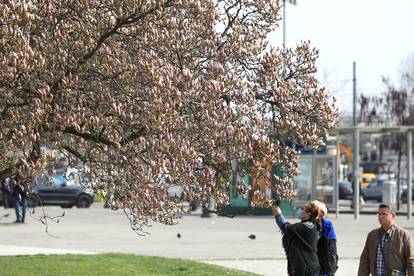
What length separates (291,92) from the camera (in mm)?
11320

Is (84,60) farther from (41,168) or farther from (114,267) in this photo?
(114,267)

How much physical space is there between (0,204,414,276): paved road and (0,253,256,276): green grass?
4.40ft

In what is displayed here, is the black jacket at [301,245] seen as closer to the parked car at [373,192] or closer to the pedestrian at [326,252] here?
the pedestrian at [326,252]

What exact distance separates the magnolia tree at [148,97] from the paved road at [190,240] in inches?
252

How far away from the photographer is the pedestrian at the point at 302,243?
10070 millimetres

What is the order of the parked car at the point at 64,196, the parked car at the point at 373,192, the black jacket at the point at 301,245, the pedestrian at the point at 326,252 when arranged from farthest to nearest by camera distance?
1. the parked car at the point at 373,192
2. the parked car at the point at 64,196
3. the pedestrian at the point at 326,252
4. the black jacket at the point at 301,245

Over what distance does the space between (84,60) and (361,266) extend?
341 cm

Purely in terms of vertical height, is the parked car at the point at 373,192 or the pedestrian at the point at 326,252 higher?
the parked car at the point at 373,192

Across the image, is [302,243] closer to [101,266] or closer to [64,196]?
[101,266]

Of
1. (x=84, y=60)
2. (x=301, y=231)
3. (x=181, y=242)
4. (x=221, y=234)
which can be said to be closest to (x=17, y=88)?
(x=84, y=60)

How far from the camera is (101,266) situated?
16141 millimetres

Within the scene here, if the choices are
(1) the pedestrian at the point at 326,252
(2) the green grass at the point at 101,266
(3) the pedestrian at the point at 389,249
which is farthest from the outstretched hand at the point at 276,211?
(2) the green grass at the point at 101,266

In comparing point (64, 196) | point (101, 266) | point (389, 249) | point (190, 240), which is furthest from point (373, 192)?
point (389, 249)

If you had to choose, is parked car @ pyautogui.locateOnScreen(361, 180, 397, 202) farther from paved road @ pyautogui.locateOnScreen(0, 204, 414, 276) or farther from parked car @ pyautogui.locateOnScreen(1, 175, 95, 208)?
paved road @ pyautogui.locateOnScreen(0, 204, 414, 276)
